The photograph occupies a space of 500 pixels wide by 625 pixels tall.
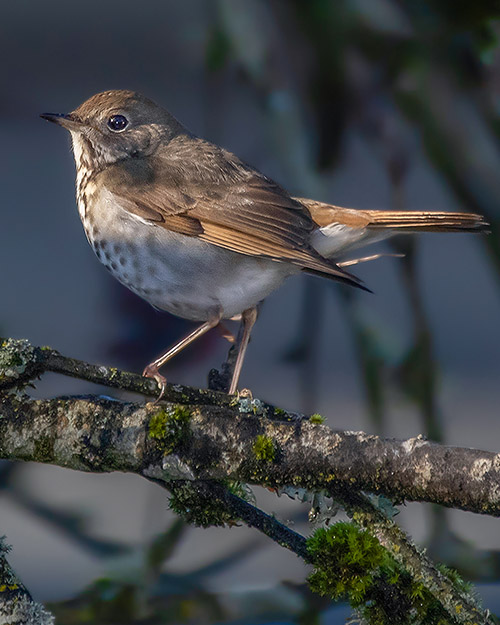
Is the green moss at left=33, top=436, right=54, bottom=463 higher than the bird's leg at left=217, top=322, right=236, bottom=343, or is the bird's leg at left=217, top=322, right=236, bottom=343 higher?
the bird's leg at left=217, top=322, right=236, bottom=343

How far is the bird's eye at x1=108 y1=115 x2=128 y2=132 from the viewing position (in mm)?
1240

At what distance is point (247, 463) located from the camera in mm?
791

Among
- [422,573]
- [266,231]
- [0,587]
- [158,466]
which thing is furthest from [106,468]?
[266,231]

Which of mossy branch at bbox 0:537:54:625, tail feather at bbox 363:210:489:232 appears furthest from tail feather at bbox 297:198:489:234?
mossy branch at bbox 0:537:54:625

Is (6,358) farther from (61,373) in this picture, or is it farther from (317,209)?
(317,209)

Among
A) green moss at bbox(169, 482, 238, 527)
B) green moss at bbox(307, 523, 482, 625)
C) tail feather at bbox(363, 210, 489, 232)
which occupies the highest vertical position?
tail feather at bbox(363, 210, 489, 232)

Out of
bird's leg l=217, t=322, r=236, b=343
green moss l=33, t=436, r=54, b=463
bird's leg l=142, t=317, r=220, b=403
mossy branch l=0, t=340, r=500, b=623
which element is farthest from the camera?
bird's leg l=217, t=322, r=236, b=343

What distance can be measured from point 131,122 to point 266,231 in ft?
0.97

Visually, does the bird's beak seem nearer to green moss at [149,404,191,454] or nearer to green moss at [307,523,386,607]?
green moss at [149,404,191,454]

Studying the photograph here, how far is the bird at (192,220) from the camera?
3.74 feet

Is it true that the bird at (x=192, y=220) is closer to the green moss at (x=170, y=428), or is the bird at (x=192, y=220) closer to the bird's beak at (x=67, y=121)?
the bird's beak at (x=67, y=121)

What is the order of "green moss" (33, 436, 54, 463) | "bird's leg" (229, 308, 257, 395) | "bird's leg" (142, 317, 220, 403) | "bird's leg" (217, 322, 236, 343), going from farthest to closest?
"bird's leg" (217, 322, 236, 343)
"bird's leg" (229, 308, 257, 395)
"bird's leg" (142, 317, 220, 403)
"green moss" (33, 436, 54, 463)

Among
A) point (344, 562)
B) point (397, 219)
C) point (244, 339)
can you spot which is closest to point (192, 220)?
point (244, 339)

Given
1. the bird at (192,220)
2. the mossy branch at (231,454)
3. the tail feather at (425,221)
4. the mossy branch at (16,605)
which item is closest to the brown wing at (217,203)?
the bird at (192,220)
